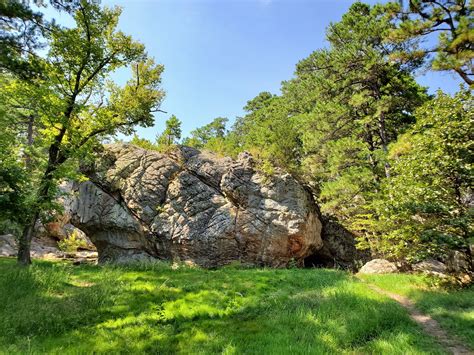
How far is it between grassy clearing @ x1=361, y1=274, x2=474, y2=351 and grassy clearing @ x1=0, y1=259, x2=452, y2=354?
0.96 metres

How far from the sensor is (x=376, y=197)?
1692 centimetres

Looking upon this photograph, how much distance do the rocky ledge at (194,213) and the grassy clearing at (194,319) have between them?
688 centimetres

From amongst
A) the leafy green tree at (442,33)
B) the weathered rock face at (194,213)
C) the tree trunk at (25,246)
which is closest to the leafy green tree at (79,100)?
the tree trunk at (25,246)

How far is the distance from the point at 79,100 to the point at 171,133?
714cm

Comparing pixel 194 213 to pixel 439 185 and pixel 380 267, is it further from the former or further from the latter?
pixel 439 185

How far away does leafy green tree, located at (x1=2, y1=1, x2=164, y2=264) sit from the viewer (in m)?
13.5

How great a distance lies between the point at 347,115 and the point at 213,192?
1092cm

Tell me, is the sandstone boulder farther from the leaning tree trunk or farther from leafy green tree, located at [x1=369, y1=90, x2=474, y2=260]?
the leaning tree trunk

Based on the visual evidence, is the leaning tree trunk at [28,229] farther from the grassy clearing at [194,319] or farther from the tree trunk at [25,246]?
the grassy clearing at [194,319]

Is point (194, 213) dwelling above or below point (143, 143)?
below

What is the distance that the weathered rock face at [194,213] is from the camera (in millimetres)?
17703

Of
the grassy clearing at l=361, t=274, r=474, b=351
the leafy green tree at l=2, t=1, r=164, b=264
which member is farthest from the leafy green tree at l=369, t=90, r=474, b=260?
the leafy green tree at l=2, t=1, r=164, b=264

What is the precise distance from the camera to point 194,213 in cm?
1827

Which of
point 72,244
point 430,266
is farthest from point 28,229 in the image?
point 430,266
